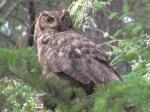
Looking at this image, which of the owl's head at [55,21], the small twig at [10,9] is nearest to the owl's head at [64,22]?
the owl's head at [55,21]

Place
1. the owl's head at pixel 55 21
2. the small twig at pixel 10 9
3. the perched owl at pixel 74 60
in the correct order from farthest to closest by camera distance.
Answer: the small twig at pixel 10 9
the owl's head at pixel 55 21
the perched owl at pixel 74 60

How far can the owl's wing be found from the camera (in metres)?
5.03

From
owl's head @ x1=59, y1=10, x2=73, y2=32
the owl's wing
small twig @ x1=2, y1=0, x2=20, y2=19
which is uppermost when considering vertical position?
small twig @ x1=2, y1=0, x2=20, y2=19

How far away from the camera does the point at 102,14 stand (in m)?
12.3

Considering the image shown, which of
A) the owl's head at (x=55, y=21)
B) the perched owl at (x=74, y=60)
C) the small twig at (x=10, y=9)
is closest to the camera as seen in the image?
Result: the perched owl at (x=74, y=60)

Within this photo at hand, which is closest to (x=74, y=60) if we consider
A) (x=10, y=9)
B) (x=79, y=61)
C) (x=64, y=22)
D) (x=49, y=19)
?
(x=79, y=61)

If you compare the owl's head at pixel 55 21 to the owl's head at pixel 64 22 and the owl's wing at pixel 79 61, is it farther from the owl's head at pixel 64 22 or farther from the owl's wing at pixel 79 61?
the owl's wing at pixel 79 61

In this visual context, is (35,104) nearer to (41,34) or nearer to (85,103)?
(85,103)

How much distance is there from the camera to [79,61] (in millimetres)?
5168

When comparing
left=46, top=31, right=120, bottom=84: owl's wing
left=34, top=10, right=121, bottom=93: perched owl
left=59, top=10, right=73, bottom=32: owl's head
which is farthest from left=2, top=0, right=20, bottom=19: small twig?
left=46, top=31, right=120, bottom=84: owl's wing

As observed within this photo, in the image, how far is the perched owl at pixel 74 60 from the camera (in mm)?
5027

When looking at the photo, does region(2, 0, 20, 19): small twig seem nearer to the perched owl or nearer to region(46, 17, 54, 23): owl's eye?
region(46, 17, 54, 23): owl's eye

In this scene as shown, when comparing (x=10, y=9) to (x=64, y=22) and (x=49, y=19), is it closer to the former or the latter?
(x=49, y=19)

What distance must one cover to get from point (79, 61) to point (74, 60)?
0.06m
